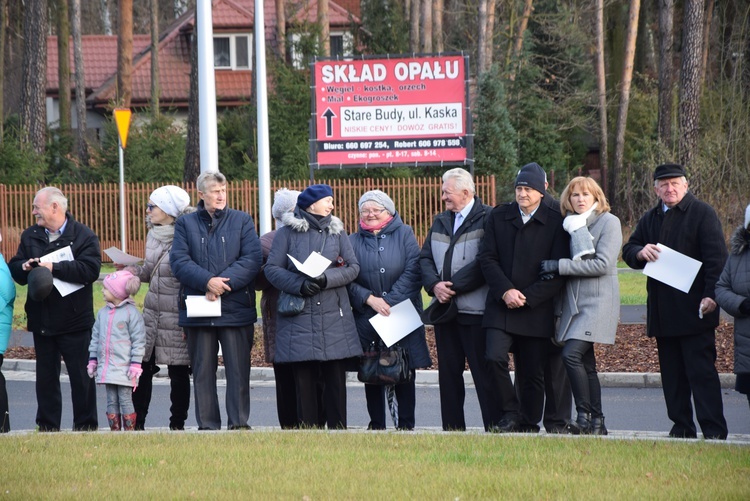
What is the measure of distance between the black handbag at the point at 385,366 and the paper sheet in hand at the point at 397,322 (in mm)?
94

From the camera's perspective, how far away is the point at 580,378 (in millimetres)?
7262

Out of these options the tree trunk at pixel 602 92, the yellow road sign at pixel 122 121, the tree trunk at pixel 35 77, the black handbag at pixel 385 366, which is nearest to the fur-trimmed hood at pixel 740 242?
the black handbag at pixel 385 366

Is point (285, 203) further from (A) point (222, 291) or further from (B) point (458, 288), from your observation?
(B) point (458, 288)

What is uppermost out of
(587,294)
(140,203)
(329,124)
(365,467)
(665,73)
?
(665,73)

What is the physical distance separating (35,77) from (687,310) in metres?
28.6

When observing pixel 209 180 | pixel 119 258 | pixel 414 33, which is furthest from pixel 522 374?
pixel 414 33

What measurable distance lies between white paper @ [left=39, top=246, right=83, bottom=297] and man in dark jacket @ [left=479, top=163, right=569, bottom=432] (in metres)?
3.18

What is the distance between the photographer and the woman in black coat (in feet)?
26.6

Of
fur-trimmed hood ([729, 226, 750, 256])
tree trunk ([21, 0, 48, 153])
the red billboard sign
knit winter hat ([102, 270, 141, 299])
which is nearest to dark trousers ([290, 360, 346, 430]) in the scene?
knit winter hat ([102, 270, 141, 299])

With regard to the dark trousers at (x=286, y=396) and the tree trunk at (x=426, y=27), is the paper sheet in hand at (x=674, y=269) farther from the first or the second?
the tree trunk at (x=426, y=27)

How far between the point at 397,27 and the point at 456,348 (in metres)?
30.2

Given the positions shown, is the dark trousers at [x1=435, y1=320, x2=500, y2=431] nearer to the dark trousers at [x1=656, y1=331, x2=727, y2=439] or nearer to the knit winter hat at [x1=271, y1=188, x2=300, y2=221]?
the dark trousers at [x1=656, y1=331, x2=727, y2=439]

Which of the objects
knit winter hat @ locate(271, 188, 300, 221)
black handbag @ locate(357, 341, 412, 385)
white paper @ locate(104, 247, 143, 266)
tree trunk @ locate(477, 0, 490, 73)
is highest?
tree trunk @ locate(477, 0, 490, 73)

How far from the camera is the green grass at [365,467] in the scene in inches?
214
